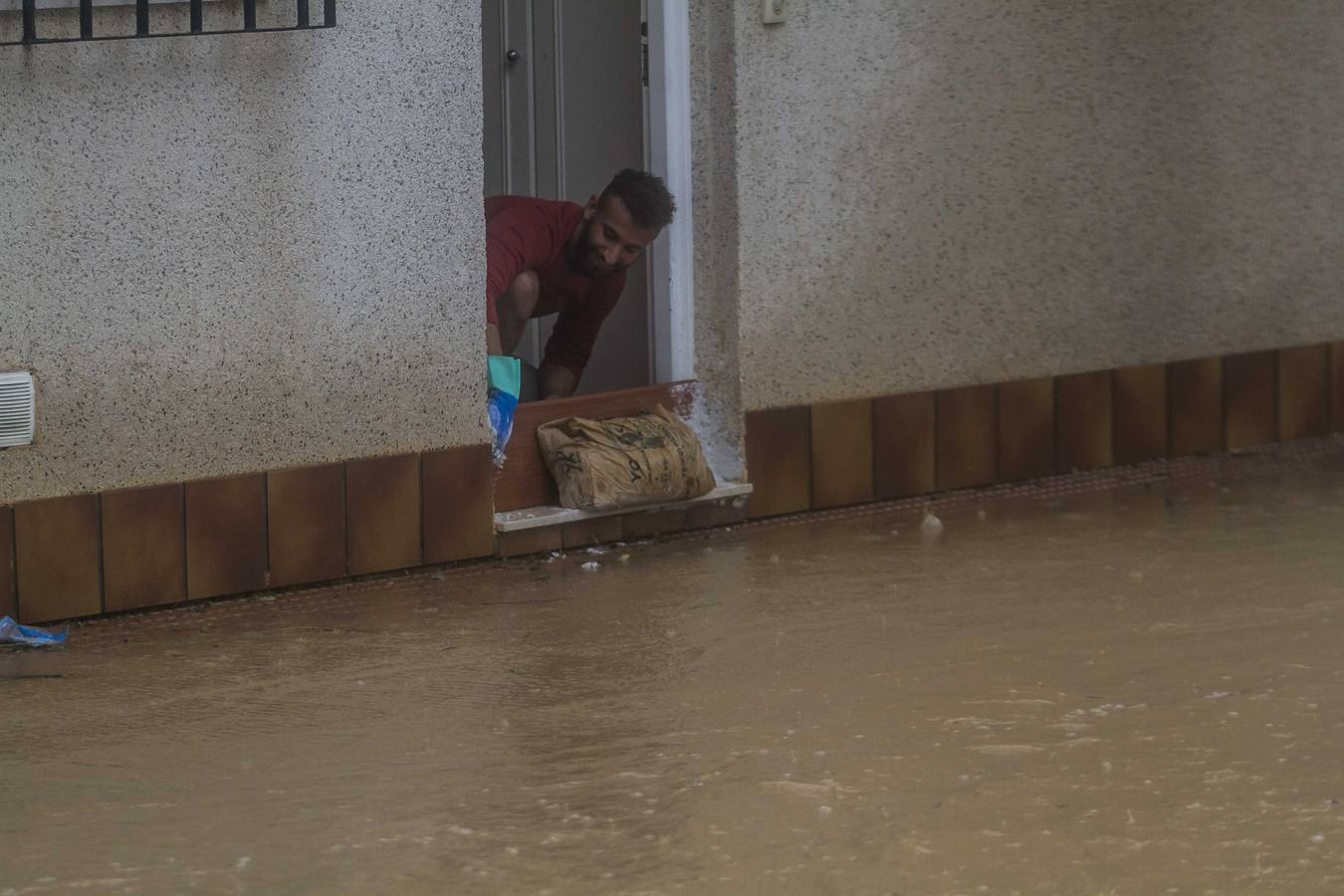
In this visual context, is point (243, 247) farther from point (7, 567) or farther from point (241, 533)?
point (7, 567)

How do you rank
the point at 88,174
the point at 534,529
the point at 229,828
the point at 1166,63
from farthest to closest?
the point at 1166,63, the point at 534,529, the point at 88,174, the point at 229,828

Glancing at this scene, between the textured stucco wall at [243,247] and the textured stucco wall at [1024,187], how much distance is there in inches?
39.5

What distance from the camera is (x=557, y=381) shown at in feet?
18.6

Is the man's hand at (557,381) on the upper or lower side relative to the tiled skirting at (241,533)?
upper

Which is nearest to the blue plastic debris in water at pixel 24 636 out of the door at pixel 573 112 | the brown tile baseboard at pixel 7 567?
the brown tile baseboard at pixel 7 567

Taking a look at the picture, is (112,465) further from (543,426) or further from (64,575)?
(543,426)

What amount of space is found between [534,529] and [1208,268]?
266 cm

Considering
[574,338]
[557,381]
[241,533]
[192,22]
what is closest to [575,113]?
[574,338]

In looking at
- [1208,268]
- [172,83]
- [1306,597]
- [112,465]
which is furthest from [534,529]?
[1208,268]

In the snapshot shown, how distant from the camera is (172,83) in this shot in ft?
14.2

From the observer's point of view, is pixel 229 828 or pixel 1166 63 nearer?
pixel 229 828

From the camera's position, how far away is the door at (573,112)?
602 cm

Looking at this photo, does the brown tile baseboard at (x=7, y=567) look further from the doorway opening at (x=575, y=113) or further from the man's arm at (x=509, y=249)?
the doorway opening at (x=575, y=113)

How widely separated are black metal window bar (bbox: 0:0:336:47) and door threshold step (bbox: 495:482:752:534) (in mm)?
1389
